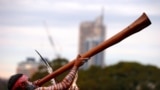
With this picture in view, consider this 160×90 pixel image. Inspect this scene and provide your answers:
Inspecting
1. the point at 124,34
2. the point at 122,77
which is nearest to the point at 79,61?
the point at 124,34

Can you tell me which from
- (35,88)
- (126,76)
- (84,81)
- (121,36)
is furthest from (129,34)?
(126,76)

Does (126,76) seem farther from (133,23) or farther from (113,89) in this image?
(133,23)

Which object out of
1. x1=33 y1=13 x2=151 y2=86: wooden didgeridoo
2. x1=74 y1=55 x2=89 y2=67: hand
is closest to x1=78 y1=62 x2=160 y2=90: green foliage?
x1=33 y1=13 x2=151 y2=86: wooden didgeridoo

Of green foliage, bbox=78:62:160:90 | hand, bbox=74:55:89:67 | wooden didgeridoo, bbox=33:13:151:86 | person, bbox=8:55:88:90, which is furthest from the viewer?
green foliage, bbox=78:62:160:90

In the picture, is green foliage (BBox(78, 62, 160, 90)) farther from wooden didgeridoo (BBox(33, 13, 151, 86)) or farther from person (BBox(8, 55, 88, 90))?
person (BBox(8, 55, 88, 90))

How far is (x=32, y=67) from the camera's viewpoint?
105m

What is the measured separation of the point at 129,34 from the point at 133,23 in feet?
0.57

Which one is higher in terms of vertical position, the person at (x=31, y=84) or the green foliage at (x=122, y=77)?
the person at (x=31, y=84)

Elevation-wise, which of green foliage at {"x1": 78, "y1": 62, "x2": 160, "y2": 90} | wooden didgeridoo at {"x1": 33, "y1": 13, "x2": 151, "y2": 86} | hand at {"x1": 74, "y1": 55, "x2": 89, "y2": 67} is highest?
wooden didgeridoo at {"x1": 33, "y1": 13, "x2": 151, "y2": 86}

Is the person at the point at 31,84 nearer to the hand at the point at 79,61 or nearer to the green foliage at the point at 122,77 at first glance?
the hand at the point at 79,61

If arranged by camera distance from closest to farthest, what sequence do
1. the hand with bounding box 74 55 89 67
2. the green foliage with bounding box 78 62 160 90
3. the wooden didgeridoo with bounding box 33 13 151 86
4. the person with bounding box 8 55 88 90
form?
the wooden didgeridoo with bounding box 33 13 151 86
the person with bounding box 8 55 88 90
the hand with bounding box 74 55 89 67
the green foliage with bounding box 78 62 160 90

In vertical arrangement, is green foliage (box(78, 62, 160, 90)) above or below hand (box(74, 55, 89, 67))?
below

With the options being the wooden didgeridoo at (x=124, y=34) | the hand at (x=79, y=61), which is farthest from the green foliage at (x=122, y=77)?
the hand at (x=79, y=61)

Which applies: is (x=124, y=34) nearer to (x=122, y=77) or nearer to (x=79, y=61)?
(x=79, y=61)
